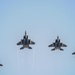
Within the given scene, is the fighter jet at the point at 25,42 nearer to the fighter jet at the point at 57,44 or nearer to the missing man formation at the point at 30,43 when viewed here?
the missing man formation at the point at 30,43

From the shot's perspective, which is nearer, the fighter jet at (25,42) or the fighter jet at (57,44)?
the fighter jet at (25,42)

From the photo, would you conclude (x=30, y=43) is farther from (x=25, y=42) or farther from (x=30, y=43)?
(x=25, y=42)

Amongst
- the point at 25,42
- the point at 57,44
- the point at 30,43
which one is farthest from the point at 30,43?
the point at 57,44

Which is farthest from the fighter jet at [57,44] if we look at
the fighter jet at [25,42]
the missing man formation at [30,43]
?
the fighter jet at [25,42]

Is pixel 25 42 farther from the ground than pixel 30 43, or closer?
closer

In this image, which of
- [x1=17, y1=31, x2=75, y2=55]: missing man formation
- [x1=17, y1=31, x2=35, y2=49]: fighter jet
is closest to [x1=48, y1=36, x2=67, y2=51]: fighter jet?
[x1=17, y1=31, x2=75, y2=55]: missing man formation

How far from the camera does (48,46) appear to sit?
95.3ft

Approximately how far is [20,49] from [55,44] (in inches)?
182

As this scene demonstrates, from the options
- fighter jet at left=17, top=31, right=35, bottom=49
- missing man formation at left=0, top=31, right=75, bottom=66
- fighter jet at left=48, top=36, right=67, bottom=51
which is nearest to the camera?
fighter jet at left=17, top=31, right=35, bottom=49

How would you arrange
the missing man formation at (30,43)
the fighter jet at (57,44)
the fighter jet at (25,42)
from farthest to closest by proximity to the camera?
the fighter jet at (57,44), the missing man formation at (30,43), the fighter jet at (25,42)

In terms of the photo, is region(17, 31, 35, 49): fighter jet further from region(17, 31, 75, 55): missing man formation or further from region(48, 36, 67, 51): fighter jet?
region(48, 36, 67, 51): fighter jet

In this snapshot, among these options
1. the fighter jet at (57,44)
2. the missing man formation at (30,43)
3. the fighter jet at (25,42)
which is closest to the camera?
the fighter jet at (25,42)

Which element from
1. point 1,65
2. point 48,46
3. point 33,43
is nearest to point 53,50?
point 48,46

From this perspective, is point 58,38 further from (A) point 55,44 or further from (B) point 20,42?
(B) point 20,42
